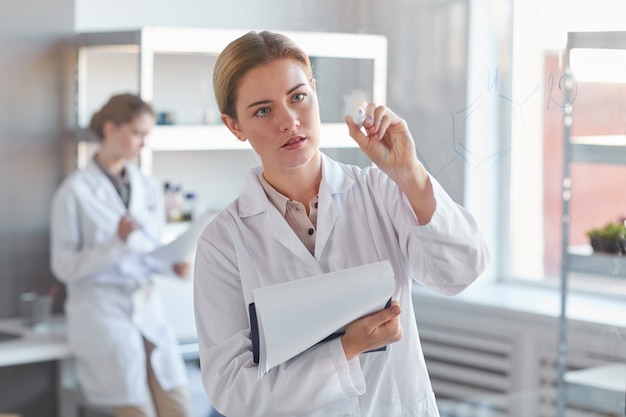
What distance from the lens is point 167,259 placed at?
2.61m

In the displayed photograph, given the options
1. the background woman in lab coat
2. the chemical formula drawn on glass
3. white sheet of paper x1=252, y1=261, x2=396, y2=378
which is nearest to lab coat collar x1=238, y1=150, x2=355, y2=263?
white sheet of paper x1=252, y1=261, x2=396, y2=378

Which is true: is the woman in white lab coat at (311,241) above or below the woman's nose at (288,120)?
below

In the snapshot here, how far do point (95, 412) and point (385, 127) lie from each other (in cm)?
218

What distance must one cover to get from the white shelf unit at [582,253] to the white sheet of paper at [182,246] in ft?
3.74

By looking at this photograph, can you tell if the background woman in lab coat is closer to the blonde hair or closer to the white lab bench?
the white lab bench

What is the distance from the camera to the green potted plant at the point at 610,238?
141 centimetres

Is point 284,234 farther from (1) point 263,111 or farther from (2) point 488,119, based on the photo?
(2) point 488,119

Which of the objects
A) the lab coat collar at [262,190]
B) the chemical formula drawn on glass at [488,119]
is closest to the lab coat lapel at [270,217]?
the lab coat collar at [262,190]

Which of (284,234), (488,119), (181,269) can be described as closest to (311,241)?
(284,234)

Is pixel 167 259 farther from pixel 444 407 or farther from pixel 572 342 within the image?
pixel 572 342

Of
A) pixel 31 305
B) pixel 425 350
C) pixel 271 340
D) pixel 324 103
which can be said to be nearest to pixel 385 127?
pixel 271 340

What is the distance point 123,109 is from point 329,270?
1.77 meters

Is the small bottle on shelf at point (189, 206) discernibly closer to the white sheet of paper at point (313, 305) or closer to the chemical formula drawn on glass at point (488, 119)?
the chemical formula drawn on glass at point (488, 119)

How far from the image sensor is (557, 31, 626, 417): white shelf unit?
1389mm
